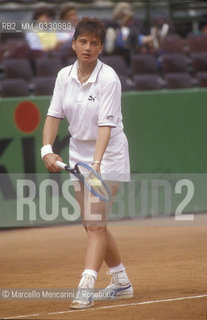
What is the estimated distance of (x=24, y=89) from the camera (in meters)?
11.0

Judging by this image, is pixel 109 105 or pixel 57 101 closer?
pixel 109 105

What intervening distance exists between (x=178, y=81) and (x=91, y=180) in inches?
276

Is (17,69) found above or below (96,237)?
above

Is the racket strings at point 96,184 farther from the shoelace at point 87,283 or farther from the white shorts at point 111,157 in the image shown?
the shoelace at point 87,283

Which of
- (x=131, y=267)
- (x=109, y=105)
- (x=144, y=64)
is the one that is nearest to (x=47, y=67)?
(x=144, y=64)

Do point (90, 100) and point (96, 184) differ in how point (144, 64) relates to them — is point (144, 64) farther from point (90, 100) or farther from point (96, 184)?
point (96, 184)

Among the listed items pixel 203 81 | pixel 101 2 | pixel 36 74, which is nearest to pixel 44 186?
pixel 36 74

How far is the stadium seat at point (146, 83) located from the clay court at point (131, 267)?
2158 millimetres

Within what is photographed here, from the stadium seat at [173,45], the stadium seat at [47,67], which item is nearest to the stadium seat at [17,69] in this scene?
the stadium seat at [47,67]

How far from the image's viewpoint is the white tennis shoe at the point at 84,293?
17.9 feet

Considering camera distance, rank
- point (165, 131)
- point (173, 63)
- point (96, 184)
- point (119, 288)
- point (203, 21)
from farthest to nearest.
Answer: point (203, 21), point (173, 63), point (165, 131), point (119, 288), point (96, 184)

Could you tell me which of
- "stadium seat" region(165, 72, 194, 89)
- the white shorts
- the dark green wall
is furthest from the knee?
"stadium seat" region(165, 72, 194, 89)

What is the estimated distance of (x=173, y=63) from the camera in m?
12.6

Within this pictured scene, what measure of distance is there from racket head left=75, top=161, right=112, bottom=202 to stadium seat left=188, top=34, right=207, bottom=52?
8.60 m
